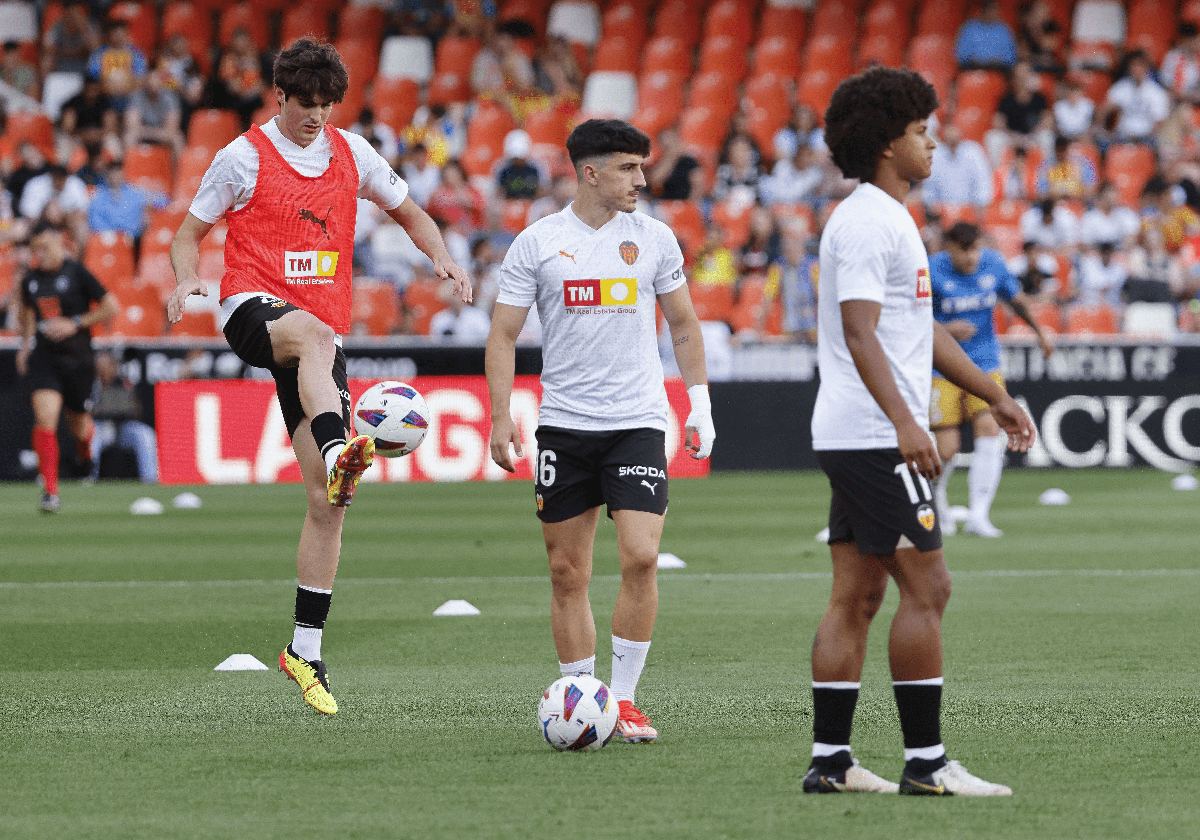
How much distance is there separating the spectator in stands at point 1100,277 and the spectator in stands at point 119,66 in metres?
13.3

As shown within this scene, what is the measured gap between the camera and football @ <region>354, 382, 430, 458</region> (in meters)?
6.47

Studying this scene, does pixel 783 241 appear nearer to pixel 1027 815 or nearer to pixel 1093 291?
pixel 1093 291

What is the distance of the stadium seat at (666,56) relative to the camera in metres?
27.1

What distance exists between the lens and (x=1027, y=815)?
4508 millimetres

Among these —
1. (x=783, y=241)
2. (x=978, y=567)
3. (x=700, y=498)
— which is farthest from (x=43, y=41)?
(x=978, y=567)

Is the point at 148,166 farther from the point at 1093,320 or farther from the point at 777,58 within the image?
the point at 1093,320

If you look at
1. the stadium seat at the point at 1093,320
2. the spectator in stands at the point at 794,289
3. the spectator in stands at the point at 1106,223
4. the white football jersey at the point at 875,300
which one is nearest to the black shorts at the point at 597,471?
the white football jersey at the point at 875,300

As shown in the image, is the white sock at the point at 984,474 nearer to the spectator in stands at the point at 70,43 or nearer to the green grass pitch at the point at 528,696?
the green grass pitch at the point at 528,696

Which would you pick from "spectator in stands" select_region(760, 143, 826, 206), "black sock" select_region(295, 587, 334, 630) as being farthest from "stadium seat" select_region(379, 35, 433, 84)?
"black sock" select_region(295, 587, 334, 630)

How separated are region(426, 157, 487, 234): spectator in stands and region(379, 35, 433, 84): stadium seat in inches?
197

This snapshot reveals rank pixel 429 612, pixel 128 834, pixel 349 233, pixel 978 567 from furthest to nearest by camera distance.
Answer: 1. pixel 978 567
2. pixel 429 612
3. pixel 349 233
4. pixel 128 834

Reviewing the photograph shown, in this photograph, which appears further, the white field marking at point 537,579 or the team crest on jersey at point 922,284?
the white field marking at point 537,579

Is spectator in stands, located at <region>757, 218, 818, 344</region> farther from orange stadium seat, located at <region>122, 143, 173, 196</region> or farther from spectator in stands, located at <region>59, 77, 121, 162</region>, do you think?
spectator in stands, located at <region>59, 77, 121, 162</region>

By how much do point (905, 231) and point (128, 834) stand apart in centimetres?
259
